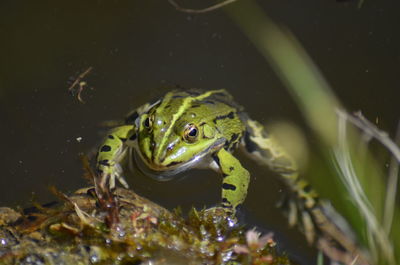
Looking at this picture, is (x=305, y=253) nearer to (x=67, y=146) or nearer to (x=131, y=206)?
(x=131, y=206)

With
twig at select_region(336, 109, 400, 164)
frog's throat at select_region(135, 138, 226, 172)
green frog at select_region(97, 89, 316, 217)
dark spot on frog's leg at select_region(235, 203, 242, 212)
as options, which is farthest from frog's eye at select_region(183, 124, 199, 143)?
twig at select_region(336, 109, 400, 164)

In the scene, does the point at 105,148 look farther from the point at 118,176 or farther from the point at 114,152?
the point at 118,176

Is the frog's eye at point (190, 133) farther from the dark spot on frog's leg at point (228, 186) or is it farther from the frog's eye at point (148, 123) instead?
the dark spot on frog's leg at point (228, 186)

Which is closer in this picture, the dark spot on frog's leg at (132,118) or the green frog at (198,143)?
the green frog at (198,143)

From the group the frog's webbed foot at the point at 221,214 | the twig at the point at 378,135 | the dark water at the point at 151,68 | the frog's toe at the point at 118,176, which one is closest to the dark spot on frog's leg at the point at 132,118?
the dark water at the point at 151,68

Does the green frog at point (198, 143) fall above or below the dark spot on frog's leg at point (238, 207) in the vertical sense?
above

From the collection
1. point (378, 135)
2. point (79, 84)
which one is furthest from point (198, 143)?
point (378, 135)

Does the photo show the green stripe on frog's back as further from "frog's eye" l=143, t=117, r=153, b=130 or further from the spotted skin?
"frog's eye" l=143, t=117, r=153, b=130

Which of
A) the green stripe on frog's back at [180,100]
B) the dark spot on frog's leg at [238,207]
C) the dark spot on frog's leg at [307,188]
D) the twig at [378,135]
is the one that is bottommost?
the dark spot on frog's leg at [238,207]
